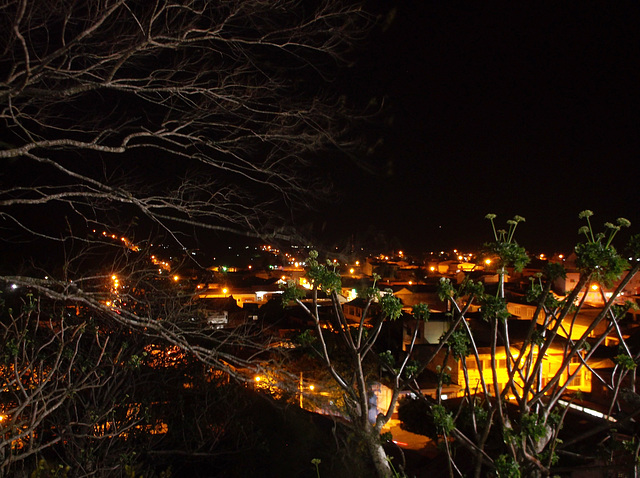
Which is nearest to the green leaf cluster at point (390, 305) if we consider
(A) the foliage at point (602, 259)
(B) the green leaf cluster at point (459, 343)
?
(B) the green leaf cluster at point (459, 343)

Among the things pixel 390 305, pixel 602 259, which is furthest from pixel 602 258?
pixel 390 305

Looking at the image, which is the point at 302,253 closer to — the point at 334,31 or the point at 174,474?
the point at 334,31

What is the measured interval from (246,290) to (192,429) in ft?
66.1

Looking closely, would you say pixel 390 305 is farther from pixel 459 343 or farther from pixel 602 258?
pixel 602 258

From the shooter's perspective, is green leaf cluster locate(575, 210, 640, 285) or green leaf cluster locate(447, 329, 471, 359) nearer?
green leaf cluster locate(575, 210, 640, 285)

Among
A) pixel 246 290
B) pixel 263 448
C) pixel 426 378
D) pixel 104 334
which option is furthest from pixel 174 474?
pixel 246 290

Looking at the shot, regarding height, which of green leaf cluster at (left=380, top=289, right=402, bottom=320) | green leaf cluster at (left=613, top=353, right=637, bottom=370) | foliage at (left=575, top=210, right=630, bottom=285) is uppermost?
foliage at (left=575, top=210, right=630, bottom=285)

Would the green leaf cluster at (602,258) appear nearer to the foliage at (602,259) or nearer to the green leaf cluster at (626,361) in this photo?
the foliage at (602,259)

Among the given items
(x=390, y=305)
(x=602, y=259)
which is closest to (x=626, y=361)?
(x=602, y=259)

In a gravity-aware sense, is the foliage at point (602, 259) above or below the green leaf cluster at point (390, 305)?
above

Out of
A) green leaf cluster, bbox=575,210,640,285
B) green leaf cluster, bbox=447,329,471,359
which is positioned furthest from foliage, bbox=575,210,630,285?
green leaf cluster, bbox=447,329,471,359

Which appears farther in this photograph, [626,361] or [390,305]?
[390,305]

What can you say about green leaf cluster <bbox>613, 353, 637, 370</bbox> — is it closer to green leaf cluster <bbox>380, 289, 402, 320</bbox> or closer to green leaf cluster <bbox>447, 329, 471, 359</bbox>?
green leaf cluster <bbox>447, 329, 471, 359</bbox>

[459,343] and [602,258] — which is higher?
[602,258]
